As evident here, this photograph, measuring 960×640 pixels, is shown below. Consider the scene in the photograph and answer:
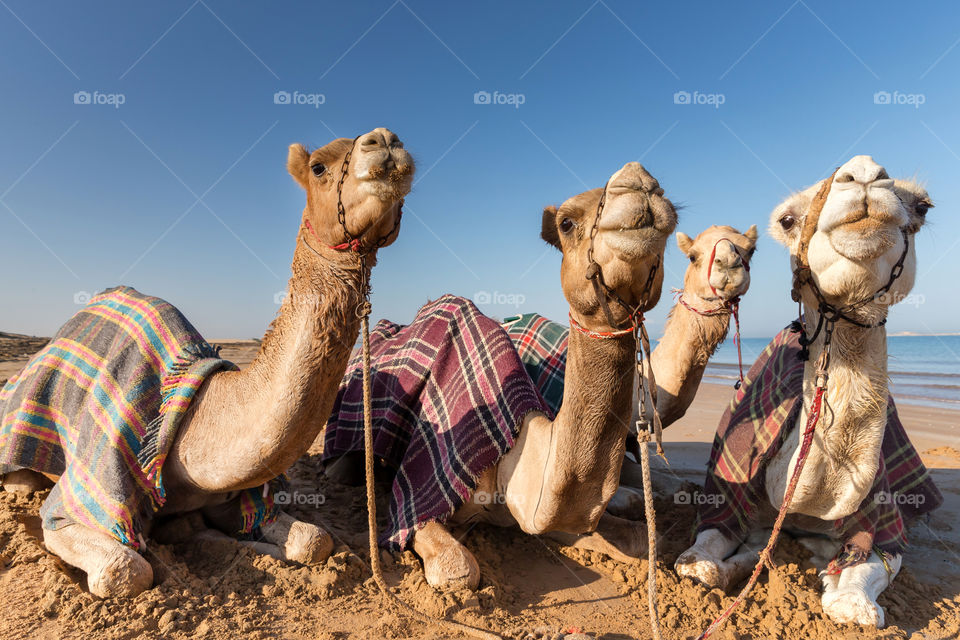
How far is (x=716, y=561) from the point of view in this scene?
3.37 metres

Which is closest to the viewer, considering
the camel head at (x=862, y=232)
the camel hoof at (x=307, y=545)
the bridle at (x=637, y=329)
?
the bridle at (x=637, y=329)

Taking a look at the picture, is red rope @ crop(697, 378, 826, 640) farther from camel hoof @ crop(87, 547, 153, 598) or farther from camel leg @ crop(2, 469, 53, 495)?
camel leg @ crop(2, 469, 53, 495)

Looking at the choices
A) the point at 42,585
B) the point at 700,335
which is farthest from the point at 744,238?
the point at 42,585

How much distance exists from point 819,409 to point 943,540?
9.19 feet

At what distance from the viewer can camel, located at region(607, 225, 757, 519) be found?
13.0 feet

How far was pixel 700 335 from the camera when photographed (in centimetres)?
431

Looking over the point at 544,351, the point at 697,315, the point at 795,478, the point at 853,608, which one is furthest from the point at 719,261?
the point at 853,608

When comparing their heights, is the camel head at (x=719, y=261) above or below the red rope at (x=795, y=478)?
above

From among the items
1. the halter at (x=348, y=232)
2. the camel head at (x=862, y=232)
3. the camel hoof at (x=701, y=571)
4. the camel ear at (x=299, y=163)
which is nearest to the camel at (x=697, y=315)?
the camel hoof at (x=701, y=571)

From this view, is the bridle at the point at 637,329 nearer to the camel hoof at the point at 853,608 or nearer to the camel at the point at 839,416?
the camel at the point at 839,416

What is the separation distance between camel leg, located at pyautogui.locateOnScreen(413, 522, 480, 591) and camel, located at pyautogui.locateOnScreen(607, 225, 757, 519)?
1.50 metres

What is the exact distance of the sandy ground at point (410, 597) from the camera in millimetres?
2639

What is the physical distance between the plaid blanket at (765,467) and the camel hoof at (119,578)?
304cm

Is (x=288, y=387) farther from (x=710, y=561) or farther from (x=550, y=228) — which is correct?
(x=710, y=561)
